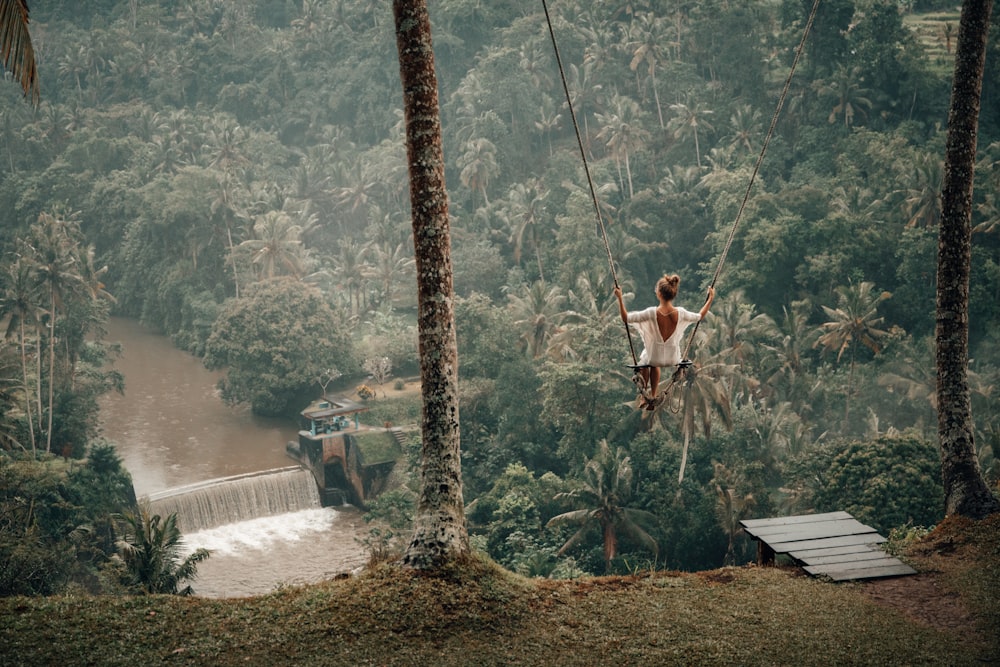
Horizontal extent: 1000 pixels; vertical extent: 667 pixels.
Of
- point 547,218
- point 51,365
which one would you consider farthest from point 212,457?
point 547,218

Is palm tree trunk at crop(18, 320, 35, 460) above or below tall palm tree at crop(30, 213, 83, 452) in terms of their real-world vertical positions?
below

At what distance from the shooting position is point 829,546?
10250mm

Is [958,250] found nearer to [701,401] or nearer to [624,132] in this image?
[701,401]

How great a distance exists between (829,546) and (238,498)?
1272 inches

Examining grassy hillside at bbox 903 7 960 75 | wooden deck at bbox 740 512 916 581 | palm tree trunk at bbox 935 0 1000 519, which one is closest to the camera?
wooden deck at bbox 740 512 916 581

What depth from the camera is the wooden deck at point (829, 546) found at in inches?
382

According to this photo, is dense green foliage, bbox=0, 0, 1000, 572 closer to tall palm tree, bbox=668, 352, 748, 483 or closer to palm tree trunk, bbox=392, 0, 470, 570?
tall palm tree, bbox=668, 352, 748, 483

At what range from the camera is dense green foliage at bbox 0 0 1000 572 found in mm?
36750

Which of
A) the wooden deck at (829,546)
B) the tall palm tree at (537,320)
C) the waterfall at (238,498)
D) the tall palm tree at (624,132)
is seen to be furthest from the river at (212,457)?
the tall palm tree at (624,132)

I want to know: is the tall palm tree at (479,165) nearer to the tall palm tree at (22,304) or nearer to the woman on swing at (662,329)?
the tall palm tree at (22,304)

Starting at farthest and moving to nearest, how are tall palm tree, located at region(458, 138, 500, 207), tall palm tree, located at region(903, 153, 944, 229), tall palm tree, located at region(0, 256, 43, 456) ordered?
tall palm tree, located at region(458, 138, 500, 207) → tall palm tree, located at region(903, 153, 944, 229) → tall palm tree, located at region(0, 256, 43, 456)

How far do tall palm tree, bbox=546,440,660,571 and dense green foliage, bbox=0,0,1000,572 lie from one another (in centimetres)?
91

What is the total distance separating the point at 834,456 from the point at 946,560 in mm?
22094

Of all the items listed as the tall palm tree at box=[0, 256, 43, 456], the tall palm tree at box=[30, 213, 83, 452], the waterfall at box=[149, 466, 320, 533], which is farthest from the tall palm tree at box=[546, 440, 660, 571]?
the tall palm tree at box=[30, 213, 83, 452]
